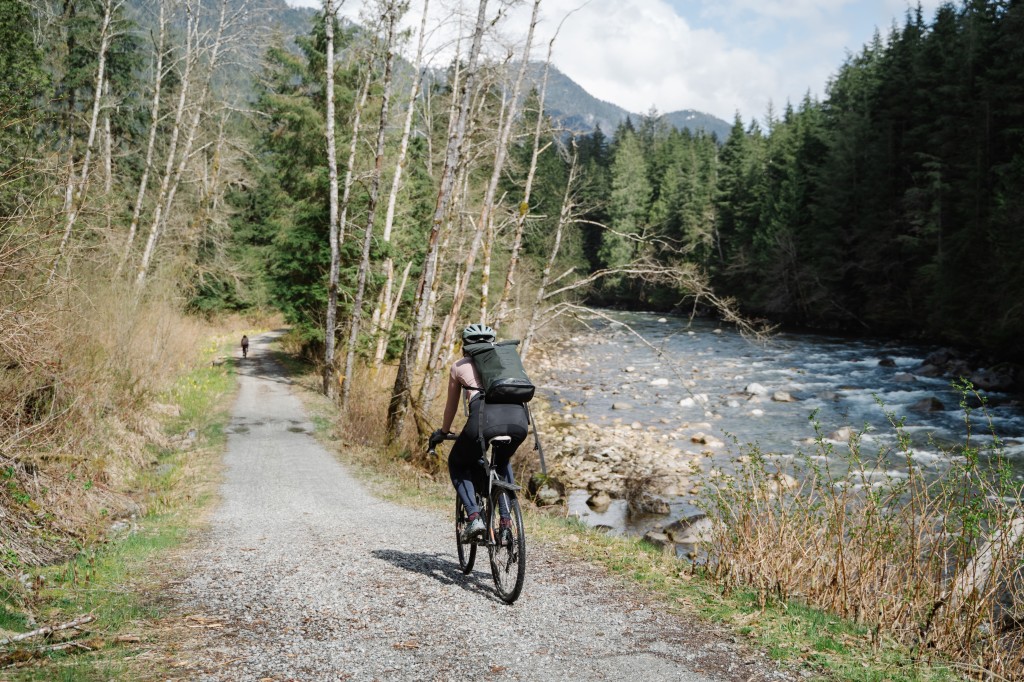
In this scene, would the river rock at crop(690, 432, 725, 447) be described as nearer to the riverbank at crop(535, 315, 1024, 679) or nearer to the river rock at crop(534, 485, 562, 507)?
the riverbank at crop(535, 315, 1024, 679)

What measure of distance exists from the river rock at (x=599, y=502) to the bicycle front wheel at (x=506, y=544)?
7447 millimetres

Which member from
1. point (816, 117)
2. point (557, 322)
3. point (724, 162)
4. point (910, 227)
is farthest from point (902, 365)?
point (724, 162)

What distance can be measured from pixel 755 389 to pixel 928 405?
213 inches

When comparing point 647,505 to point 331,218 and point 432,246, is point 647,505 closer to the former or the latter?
point 432,246

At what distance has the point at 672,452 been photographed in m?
16.8

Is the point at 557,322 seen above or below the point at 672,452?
above

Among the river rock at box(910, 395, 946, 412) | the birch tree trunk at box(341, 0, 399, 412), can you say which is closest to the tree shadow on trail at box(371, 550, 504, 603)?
the birch tree trunk at box(341, 0, 399, 412)

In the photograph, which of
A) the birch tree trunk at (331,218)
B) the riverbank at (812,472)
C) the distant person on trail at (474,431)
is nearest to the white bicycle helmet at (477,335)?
the distant person on trail at (474,431)

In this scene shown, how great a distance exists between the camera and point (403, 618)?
4844 mm

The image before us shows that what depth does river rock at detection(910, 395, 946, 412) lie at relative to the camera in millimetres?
19422

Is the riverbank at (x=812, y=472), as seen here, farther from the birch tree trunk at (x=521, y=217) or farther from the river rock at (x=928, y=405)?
the birch tree trunk at (x=521, y=217)

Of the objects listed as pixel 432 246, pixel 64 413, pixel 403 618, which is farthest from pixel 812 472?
pixel 64 413

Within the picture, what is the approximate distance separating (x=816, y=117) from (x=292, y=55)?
151 feet

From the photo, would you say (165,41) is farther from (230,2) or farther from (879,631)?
(879,631)
